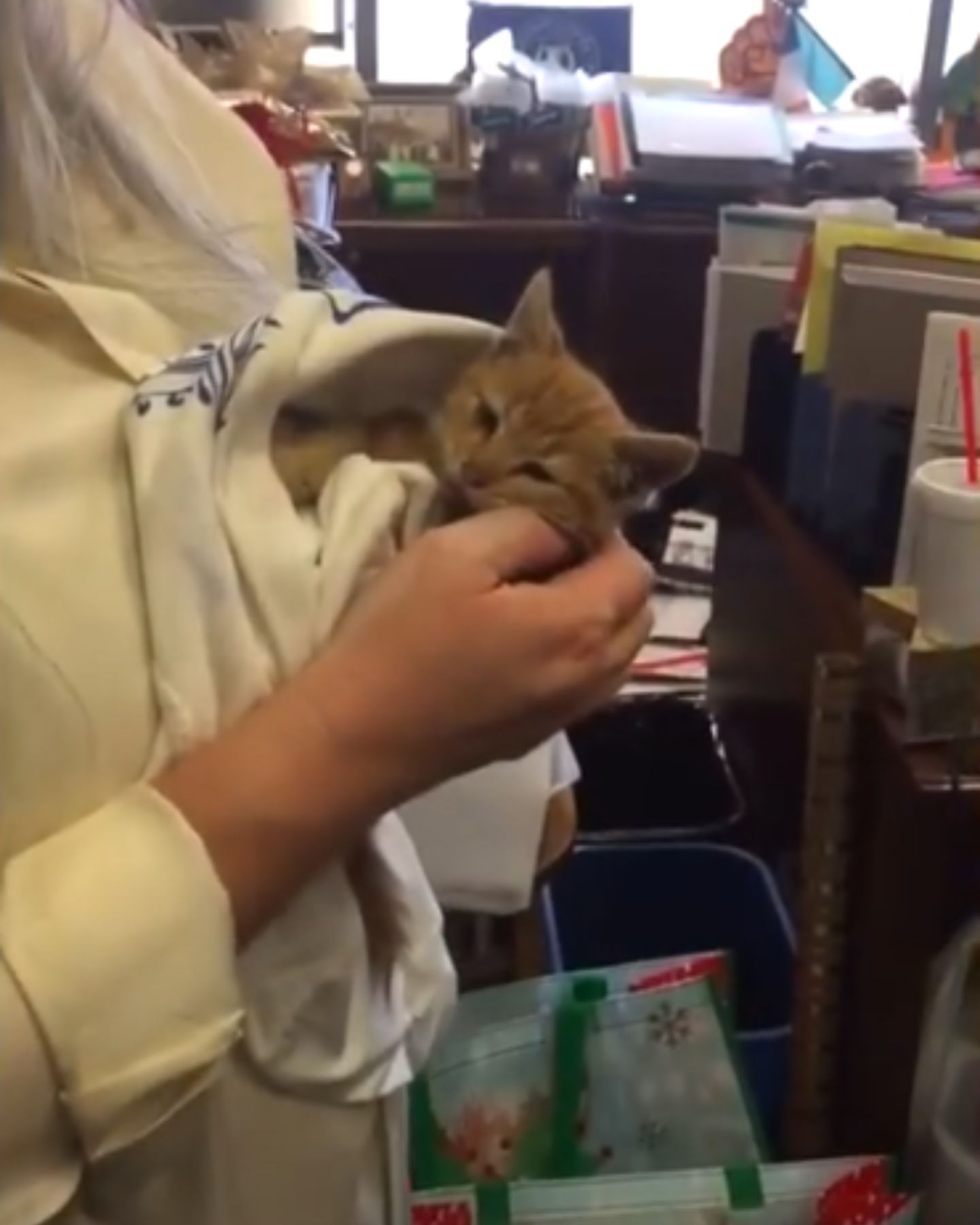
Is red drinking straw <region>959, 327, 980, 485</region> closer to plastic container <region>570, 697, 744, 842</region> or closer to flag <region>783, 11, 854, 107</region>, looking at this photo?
plastic container <region>570, 697, 744, 842</region>

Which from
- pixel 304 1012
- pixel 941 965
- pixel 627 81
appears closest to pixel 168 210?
pixel 304 1012

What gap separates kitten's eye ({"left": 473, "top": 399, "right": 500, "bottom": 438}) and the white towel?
0.34ft

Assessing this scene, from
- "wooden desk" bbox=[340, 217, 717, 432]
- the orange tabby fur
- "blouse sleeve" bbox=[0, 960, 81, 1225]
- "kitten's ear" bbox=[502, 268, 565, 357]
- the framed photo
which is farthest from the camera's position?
the framed photo

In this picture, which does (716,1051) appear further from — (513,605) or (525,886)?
(513,605)

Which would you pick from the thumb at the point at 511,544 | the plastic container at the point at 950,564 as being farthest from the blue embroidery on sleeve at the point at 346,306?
the plastic container at the point at 950,564

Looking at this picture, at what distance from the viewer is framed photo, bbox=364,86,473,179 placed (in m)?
2.51

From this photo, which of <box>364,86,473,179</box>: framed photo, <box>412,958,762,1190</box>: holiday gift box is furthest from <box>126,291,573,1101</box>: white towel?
<box>364,86,473,179</box>: framed photo

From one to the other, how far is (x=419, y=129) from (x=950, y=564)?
1.59 m

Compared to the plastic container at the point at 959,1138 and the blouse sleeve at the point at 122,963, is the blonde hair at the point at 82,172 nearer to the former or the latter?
the blouse sleeve at the point at 122,963

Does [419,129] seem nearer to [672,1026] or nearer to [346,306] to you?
[672,1026]

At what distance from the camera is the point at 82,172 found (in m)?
0.79

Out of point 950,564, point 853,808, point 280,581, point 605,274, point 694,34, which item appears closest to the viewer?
point 280,581

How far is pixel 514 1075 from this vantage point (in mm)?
1389

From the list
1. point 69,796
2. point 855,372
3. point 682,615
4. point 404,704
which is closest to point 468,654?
point 404,704
